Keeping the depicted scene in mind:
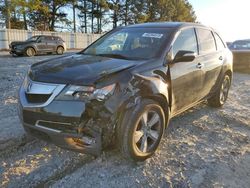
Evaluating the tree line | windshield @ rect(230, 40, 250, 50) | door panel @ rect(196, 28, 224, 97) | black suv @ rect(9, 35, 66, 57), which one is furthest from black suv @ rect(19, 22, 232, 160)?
the tree line

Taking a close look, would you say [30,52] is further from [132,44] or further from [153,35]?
[153,35]

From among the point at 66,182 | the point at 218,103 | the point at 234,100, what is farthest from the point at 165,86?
the point at 234,100

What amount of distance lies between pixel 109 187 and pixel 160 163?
2.71 ft

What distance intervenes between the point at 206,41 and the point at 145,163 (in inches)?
107

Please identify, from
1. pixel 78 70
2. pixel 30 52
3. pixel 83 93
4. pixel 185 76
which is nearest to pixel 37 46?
pixel 30 52

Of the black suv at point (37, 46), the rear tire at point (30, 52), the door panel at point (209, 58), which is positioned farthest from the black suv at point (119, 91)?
the rear tire at point (30, 52)

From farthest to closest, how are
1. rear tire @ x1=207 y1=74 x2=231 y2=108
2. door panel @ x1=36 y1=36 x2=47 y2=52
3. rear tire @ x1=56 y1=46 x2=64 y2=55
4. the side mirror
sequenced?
rear tire @ x1=56 y1=46 x2=64 y2=55 → door panel @ x1=36 y1=36 x2=47 y2=52 → rear tire @ x1=207 y1=74 x2=231 y2=108 → the side mirror

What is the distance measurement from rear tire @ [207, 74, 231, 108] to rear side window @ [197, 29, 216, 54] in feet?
2.81

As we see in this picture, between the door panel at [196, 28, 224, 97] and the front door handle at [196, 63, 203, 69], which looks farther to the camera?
the door panel at [196, 28, 224, 97]

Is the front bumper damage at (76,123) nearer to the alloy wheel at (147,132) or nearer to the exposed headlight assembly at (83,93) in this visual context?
the exposed headlight assembly at (83,93)

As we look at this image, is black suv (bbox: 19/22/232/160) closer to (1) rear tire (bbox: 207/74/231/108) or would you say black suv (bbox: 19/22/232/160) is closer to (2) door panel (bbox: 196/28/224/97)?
(2) door panel (bbox: 196/28/224/97)

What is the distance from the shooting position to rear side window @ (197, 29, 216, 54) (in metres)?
4.90

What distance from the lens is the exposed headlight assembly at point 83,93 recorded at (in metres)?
2.98

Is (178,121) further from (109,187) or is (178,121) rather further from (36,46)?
(36,46)
